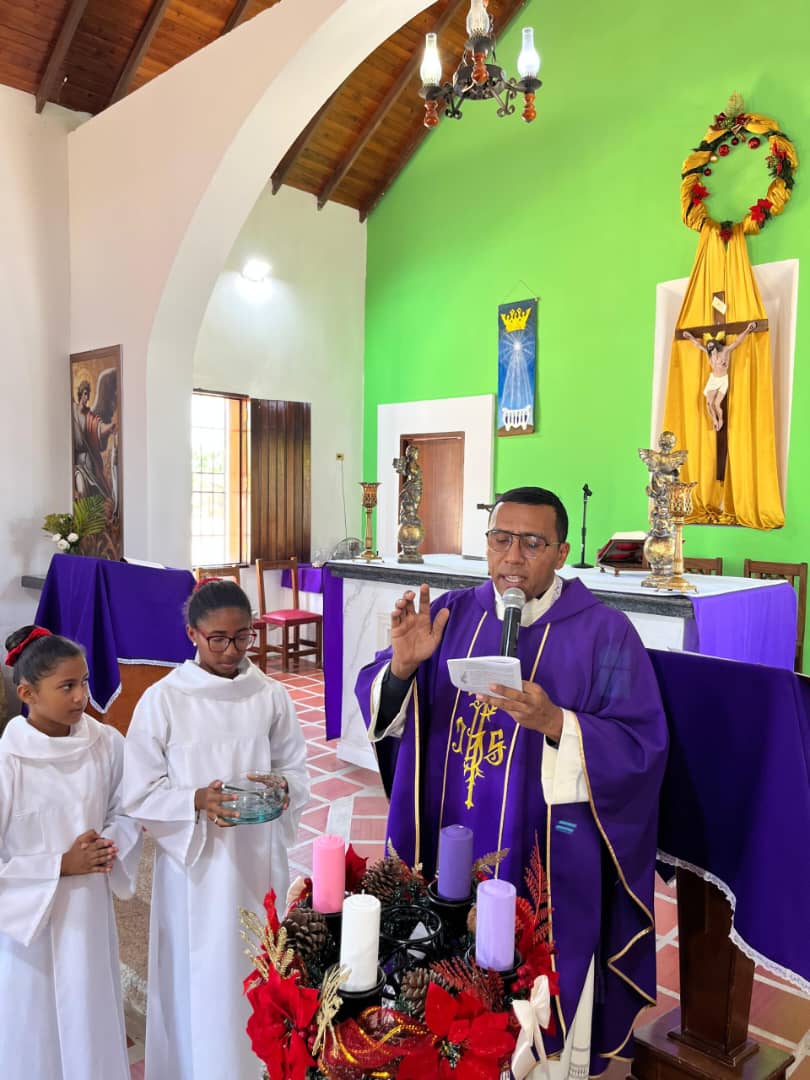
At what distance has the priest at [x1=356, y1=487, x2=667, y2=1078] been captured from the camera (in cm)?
181

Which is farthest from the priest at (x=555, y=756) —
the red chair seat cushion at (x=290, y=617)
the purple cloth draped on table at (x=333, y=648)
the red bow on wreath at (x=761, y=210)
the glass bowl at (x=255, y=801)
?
the red chair seat cushion at (x=290, y=617)

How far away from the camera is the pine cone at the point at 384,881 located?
4.31ft

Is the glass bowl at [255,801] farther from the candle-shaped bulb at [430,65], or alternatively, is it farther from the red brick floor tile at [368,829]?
the candle-shaped bulb at [430,65]

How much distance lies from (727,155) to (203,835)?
22.2 feet

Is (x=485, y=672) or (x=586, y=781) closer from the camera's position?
(x=485, y=672)

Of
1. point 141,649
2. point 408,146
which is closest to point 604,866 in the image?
point 141,649

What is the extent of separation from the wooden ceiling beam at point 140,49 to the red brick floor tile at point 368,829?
5.85 metres

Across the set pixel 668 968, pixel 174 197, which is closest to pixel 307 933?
pixel 668 968

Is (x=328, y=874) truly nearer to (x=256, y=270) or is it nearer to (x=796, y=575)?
(x=796, y=575)

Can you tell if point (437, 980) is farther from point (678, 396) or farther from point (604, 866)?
point (678, 396)

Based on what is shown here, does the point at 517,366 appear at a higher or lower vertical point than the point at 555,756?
higher

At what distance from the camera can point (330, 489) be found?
31.0 ft

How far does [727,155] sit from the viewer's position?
668 centimetres

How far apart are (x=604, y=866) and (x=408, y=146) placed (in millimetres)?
8771
